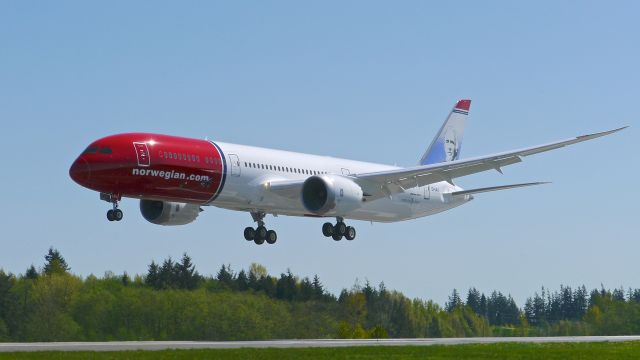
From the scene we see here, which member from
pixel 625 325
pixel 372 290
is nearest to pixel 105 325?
pixel 372 290

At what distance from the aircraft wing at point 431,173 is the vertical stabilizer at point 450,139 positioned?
35.7 ft

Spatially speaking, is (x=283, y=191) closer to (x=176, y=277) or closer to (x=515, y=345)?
(x=515, y=345)

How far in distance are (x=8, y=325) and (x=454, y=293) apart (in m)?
58.5

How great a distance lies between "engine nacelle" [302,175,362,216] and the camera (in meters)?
54.2

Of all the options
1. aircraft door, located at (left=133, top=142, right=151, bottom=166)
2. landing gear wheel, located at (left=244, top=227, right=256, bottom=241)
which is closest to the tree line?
landing gear wheel, located at (left=244, top=227, right=256, bottom=241)

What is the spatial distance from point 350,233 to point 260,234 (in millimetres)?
4533

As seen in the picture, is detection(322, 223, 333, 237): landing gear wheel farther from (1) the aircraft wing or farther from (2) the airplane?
(1) the aircraft wing

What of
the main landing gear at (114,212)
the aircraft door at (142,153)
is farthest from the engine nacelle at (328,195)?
the main landing gear at (114,212)

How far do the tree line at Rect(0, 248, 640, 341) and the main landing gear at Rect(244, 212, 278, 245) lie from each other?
6380mm

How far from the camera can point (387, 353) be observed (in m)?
41.7

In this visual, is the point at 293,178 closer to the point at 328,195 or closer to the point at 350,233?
the point at 328,195

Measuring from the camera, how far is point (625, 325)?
2948 inches

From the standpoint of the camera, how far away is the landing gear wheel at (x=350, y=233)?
2334 inches

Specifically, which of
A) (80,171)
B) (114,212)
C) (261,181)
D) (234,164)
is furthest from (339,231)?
(80,171)
